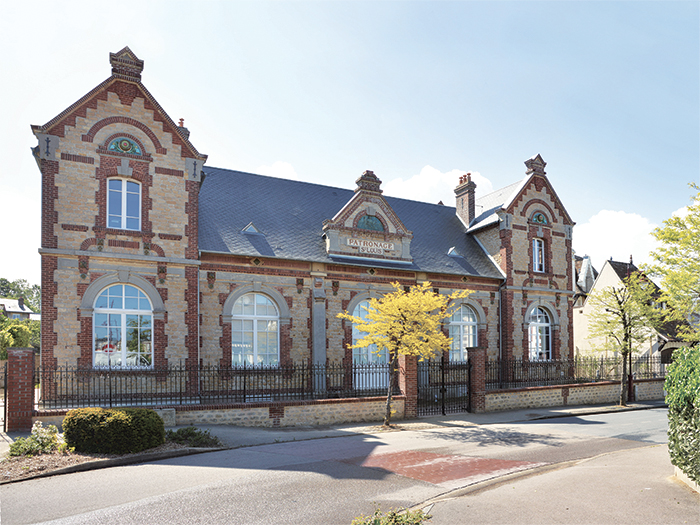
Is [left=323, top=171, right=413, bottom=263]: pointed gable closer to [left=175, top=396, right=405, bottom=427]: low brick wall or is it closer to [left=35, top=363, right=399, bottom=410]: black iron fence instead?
[left=35, top=363, right=399, bottom=410]: black iron fence

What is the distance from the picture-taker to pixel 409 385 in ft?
56.9

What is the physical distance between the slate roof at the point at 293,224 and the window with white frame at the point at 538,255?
2535 mm

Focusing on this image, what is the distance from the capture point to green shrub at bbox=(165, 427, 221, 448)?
12.1 metres

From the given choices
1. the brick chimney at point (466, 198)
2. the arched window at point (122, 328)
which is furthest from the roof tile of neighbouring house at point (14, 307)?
the brick chimney at point (466, 198)

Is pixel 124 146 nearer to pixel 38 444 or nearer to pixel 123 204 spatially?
pixel 123 204

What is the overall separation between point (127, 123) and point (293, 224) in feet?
24.6

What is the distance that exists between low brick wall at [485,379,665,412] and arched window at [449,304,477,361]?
4035mm

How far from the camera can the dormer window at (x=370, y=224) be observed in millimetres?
22297

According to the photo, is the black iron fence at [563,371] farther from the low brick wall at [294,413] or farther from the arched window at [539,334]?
the low brick wall at [294,413]

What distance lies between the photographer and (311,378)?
19.5m

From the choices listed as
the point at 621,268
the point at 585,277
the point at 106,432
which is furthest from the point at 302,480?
the point at 585,277

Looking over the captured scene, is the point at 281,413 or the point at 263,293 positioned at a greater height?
the point at 263,293

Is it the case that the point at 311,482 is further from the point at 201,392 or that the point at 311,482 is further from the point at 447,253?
the point at 447,253

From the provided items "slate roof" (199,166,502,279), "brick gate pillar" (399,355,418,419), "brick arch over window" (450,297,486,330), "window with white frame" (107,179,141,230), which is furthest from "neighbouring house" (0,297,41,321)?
"brick gate pillar" (399,355,418,419)
